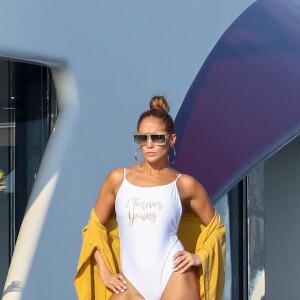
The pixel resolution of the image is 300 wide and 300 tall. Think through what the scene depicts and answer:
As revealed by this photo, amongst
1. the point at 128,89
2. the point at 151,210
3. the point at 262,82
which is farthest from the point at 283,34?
the point at 151,210

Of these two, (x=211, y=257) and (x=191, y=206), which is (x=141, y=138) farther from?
(x=211, y=257)

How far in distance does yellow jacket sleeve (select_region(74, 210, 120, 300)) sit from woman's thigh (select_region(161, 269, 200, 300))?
0.28 meters

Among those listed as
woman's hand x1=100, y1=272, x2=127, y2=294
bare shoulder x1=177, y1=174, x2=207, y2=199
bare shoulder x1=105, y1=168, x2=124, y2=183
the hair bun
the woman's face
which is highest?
the hair bun

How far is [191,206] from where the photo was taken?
3.86m

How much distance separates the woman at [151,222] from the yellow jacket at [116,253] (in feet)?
0.16

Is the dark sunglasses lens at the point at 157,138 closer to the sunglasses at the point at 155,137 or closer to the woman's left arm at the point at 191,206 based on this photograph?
the sunglasses at the point at 155,137

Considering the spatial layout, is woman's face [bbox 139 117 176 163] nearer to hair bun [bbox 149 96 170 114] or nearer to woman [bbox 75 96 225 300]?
woman [bbox 75 96 225 300]

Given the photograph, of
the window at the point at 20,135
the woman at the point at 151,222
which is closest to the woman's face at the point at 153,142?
the woman at the point at 151,222

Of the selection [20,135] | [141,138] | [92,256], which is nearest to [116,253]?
[92,256]

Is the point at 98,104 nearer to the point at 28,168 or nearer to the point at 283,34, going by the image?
the point at 28,168

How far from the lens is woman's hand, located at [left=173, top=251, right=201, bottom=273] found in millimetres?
3703

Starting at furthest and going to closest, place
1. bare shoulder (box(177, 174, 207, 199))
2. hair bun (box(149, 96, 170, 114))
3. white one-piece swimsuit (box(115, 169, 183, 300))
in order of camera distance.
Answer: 1. hair bun (box(149, 96, 170, 114))
2. bare shoulder (box(177, 174, 207, 199))
3. white one-piece swimsuit (box(115, 169, 183, 300))

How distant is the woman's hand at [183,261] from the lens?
146 inches

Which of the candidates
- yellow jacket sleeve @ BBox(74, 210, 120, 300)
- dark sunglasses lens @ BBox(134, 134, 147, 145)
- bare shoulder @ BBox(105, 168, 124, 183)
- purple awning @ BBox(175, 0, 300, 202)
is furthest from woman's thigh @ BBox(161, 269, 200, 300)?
purple awning @ BBox(175, 0, 300, 202)
